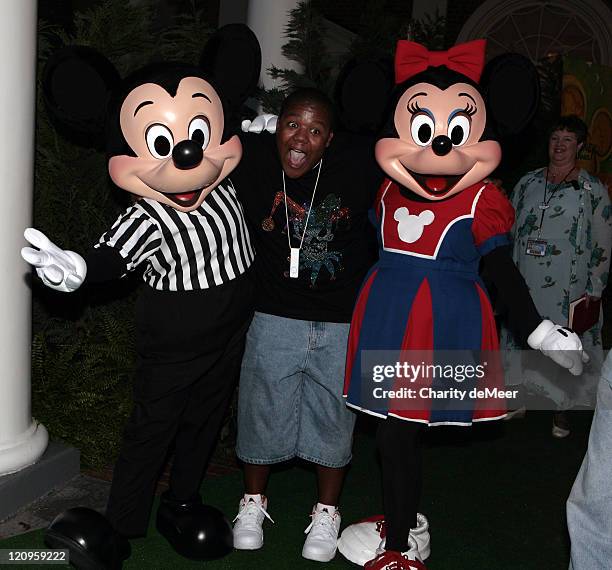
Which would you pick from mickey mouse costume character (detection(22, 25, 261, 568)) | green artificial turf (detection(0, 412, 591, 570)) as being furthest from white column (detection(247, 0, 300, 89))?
green artificial turf (detection(0, 412, 591, 570))

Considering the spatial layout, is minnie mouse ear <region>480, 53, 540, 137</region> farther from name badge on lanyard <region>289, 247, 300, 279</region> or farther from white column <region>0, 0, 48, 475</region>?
white column <region>0, 0, 48, 475</region>

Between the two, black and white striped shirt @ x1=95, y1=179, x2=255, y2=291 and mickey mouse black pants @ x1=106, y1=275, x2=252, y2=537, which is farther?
mickey mouse black pants @ x1=106, y1=275, x2=252, y2=537

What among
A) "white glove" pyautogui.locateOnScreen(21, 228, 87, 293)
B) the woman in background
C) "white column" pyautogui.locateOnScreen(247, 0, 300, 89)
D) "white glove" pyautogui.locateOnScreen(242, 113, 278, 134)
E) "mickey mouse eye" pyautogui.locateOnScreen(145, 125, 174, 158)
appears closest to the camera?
"white glove" pyautogui.locateOnScreen(21, 228, 87, 293)

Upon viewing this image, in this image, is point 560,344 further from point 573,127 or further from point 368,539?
point 573,127

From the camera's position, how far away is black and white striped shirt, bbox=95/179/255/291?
A: 2783 mm

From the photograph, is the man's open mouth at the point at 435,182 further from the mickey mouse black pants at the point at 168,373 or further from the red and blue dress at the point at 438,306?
the mickey mouse black pants at the point at 168,373

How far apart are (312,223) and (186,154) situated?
626 millimetres

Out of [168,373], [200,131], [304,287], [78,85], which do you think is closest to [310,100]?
[200,131]

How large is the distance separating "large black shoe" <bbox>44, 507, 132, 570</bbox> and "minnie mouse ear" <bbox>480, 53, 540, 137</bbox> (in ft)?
6.43

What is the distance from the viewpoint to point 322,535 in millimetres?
3273

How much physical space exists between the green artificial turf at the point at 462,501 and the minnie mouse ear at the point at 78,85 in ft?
5.30

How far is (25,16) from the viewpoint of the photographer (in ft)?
10.7

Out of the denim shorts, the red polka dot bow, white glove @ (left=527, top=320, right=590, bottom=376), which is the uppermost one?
the red polka dot bow

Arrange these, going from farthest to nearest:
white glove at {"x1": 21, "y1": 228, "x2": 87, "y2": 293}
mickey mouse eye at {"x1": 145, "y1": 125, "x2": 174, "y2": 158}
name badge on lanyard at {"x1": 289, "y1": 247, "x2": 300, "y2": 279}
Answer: name badge on lanyard at {"x1": 289, "y1": 247, "x2": 300, "y2": 279}
mickey mouse eye at {"x1": 145, "y1": 125, "x2": 174, "y2": 158}
white glove at {"x1": 21, "y1": 228, "x2": 87, "y2": 293}
